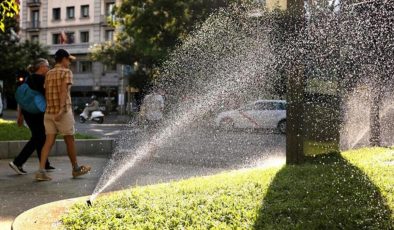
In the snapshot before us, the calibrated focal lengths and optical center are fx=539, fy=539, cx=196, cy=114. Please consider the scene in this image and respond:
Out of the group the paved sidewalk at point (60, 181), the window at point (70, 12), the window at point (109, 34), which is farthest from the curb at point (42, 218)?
the window at point (70, 12)

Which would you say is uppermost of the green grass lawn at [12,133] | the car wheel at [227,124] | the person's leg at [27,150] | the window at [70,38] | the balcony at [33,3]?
the balcony at [33,3]

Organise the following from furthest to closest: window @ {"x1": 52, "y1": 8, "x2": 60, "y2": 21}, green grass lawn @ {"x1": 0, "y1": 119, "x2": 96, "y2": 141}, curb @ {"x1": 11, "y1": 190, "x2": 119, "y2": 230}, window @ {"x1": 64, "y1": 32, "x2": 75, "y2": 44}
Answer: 1. window @ {"x1": 52, "y1": 8, "x2": 60, "y2": 21}
2. window @ {"x1": 64, "y1": 32, "x2": 75, "y2": 44}
3. green grass lawn @ {"x1": 0, "y1": 119, "x2": 96, "y2": 141}
4. curb @ {"x1": 11, "y1": 190, "x2": 119, "y2": 230}

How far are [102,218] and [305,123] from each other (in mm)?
3956

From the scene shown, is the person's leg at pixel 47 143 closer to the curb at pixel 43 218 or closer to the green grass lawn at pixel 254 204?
the green grass lawn at pixel 254 204

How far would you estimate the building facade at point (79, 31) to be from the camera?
46.0m

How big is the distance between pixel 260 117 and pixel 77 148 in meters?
10.7

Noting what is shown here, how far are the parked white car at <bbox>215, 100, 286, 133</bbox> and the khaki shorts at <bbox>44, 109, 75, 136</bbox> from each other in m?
12.7

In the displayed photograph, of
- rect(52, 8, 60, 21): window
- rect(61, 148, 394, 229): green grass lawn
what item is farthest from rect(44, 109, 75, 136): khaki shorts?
rect(52, 8, 60, 21): window

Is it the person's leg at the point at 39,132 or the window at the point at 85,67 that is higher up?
the person's leg at the point at 39,132

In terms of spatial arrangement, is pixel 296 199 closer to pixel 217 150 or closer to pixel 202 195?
pixel 202 195

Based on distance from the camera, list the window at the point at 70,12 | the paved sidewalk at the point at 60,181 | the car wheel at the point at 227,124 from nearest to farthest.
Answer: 1. the paved sidewalk at the point at 60,181
2. the car wheel at the point at 227,124
3. the window at the point at 70,12

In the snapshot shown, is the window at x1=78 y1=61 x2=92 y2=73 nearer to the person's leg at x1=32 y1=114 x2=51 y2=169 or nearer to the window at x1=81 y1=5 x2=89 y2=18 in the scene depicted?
the window at x1=81 y1=5 x2=89 y2=18

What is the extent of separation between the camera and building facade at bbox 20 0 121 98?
46.0 metres

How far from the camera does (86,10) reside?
47344mm
